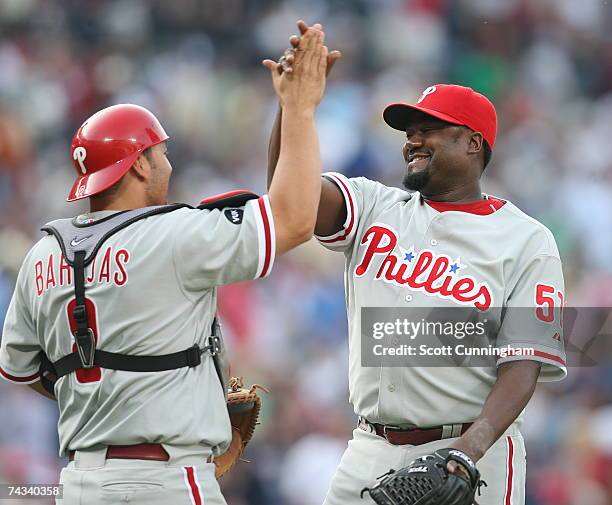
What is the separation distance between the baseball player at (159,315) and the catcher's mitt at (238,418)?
Result: 381 millimetres

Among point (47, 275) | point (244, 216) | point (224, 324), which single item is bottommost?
point (224, 324)

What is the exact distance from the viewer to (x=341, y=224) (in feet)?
12.3

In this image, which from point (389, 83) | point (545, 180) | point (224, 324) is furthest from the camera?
point (389, 83)

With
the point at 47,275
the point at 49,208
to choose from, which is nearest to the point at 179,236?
the point at 47,275

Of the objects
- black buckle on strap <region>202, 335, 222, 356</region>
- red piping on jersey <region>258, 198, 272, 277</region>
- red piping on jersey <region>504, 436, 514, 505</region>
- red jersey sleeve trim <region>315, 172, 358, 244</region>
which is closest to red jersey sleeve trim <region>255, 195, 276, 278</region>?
red piping on jersey <region>258, 198, 272, 277</region>

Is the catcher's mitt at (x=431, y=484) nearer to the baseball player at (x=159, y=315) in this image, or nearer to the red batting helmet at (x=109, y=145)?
the baseball player at (x=159, y=315)

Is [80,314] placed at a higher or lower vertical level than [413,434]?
higher

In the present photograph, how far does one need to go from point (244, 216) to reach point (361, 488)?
1.05m

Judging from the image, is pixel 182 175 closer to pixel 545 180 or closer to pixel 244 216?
pixel 545 180

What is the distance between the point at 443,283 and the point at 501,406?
1.48 ft

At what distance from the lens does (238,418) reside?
370 centimetres

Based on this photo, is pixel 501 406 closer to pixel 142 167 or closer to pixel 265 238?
pixel 265 238

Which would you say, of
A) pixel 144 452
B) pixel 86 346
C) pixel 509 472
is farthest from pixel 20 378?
pixel 509 472

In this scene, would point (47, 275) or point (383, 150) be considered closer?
point (47, 275)
